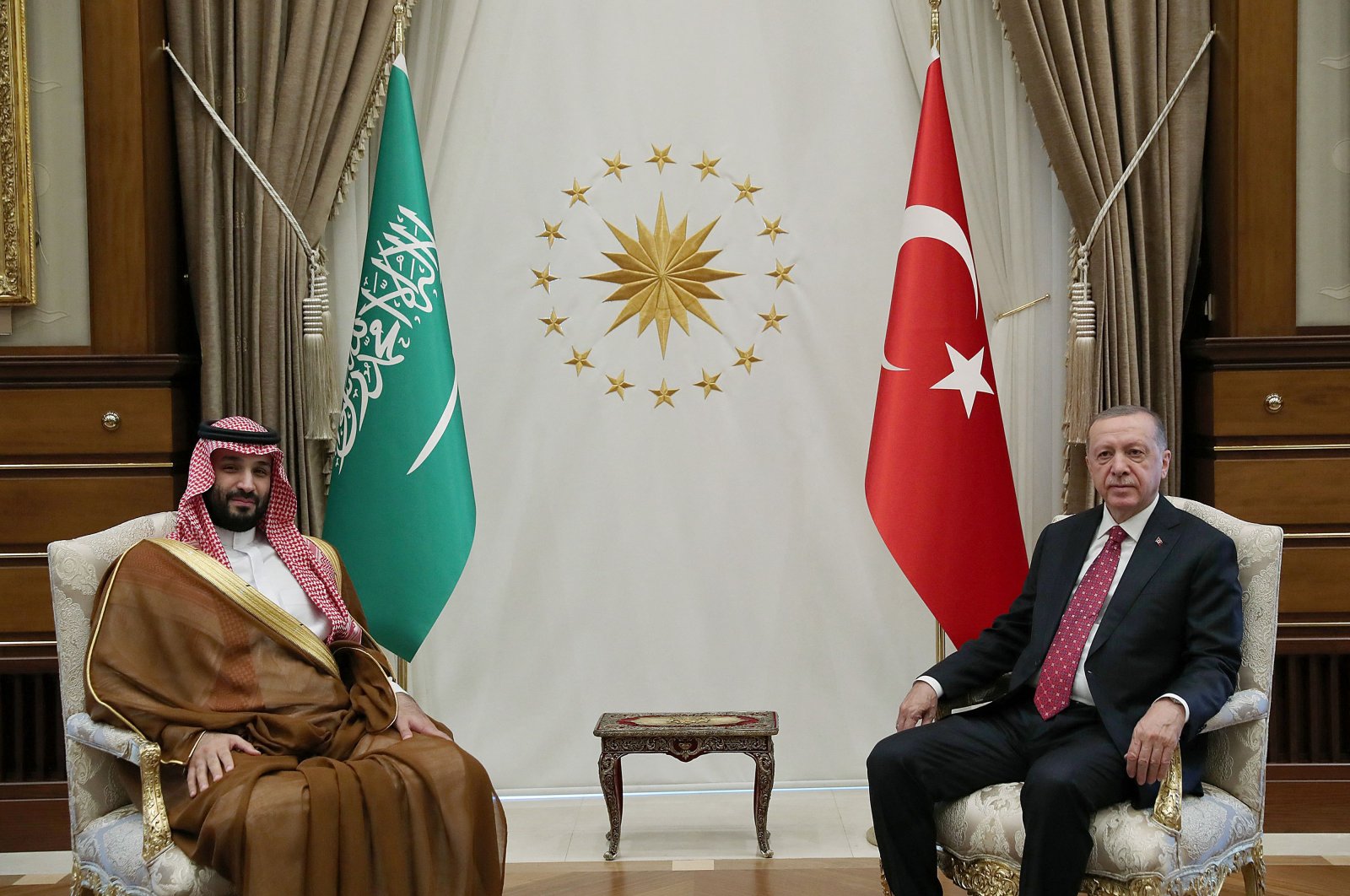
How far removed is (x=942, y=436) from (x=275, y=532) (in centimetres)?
189

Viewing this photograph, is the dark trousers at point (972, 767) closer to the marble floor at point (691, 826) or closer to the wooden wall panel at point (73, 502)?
the marble floor at point (691, 826)

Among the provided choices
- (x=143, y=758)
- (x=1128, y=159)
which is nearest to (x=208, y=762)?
(x=143, y=758)

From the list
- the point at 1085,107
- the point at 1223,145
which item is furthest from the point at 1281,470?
the point at 1085,107

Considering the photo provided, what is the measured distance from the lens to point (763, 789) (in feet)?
11.5

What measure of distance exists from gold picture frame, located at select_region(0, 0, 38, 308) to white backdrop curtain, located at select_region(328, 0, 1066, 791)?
0.99 m

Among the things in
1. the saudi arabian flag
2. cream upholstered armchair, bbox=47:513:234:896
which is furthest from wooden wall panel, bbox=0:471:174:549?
cream upholstered armchair, bbox=47:513:234:896

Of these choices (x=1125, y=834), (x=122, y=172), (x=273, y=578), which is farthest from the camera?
(x=122, y=172)

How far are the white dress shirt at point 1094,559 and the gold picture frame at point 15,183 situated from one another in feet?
9.46

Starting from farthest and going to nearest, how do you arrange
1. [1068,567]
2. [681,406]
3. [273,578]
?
[681,406]
[273,578]
[1068,567]

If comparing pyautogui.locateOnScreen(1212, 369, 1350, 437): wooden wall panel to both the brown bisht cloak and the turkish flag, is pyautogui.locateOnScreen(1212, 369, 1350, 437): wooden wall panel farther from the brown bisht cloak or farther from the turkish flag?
the brown bisht cloak

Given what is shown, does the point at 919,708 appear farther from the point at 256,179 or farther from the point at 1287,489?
Result: the point at 256,179

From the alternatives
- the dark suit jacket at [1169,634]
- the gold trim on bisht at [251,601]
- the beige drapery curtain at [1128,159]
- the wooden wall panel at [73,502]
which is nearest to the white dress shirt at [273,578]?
the gold trim on bisht at [251,601]

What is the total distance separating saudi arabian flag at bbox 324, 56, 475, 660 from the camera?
354 cm

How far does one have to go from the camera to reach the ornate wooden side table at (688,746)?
3461 millimetres
